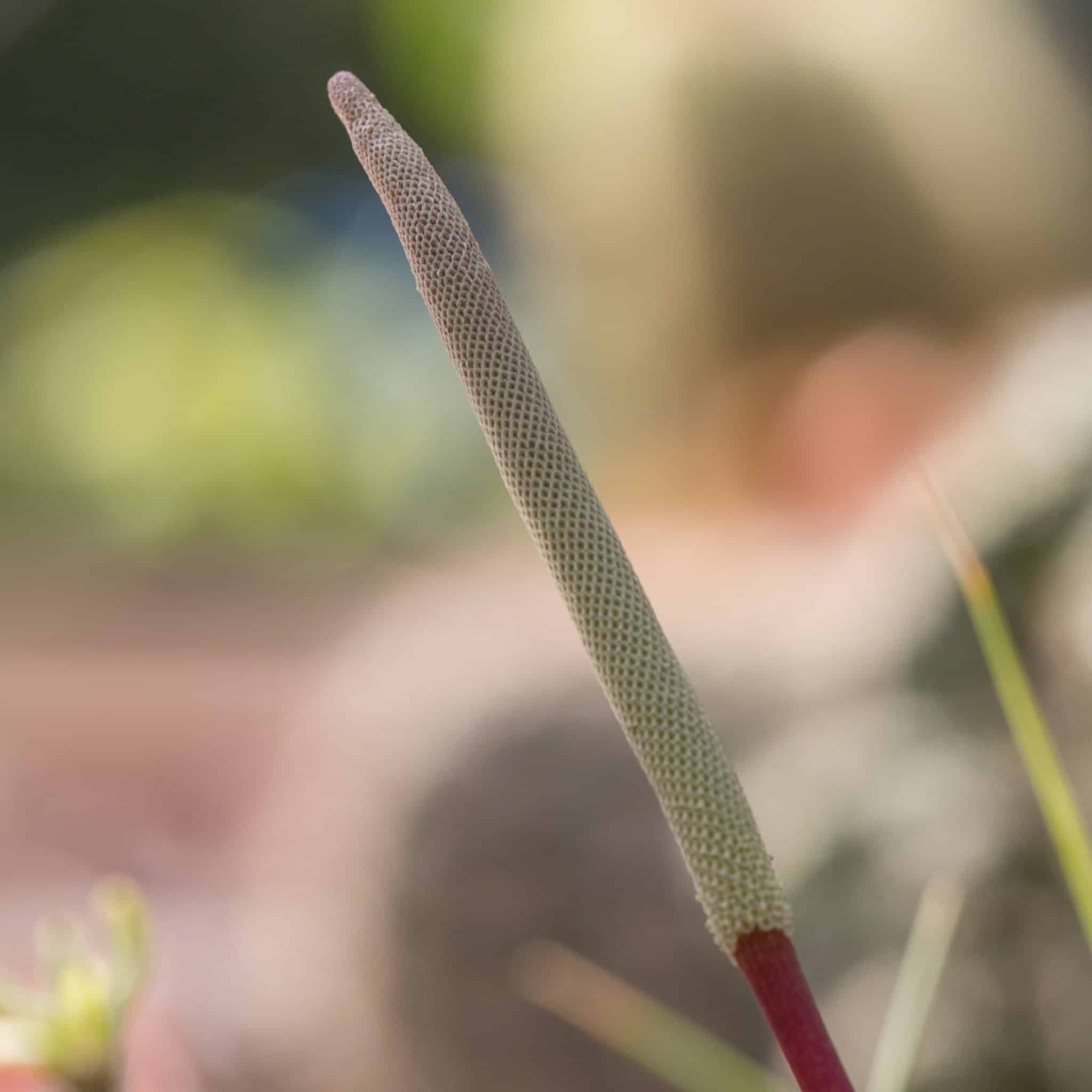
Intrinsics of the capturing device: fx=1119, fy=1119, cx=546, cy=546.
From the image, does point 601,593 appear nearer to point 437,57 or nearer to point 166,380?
point 437,57

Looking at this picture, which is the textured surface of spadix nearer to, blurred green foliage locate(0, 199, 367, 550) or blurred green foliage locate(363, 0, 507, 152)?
blurred green foliage locate(363, 0, 507, 152)

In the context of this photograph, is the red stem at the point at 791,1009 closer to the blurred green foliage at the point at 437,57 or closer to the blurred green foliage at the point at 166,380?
the blurred green foliage at the point at 437,57

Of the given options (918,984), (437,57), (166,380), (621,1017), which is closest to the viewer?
(918,984)

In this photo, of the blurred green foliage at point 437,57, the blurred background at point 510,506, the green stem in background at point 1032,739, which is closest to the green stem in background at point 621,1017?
the blurred background at point 510,506

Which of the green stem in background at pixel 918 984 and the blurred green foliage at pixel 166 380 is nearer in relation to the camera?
the green stem in background at pixel 918 984

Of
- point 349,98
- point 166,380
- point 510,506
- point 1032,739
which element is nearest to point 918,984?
point 1032,739

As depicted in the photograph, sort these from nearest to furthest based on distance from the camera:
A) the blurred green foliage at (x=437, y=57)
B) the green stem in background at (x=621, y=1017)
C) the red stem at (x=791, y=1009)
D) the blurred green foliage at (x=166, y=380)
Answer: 1. the red stem at (x=791, y=1009)
2. the green stem in background at (x=621, y=1017)
3. the blurred green foliage at (x=437, y=57)
4. the blurred green foliage at (x=166, y=380)

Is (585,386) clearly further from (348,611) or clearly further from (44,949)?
(44,949)
